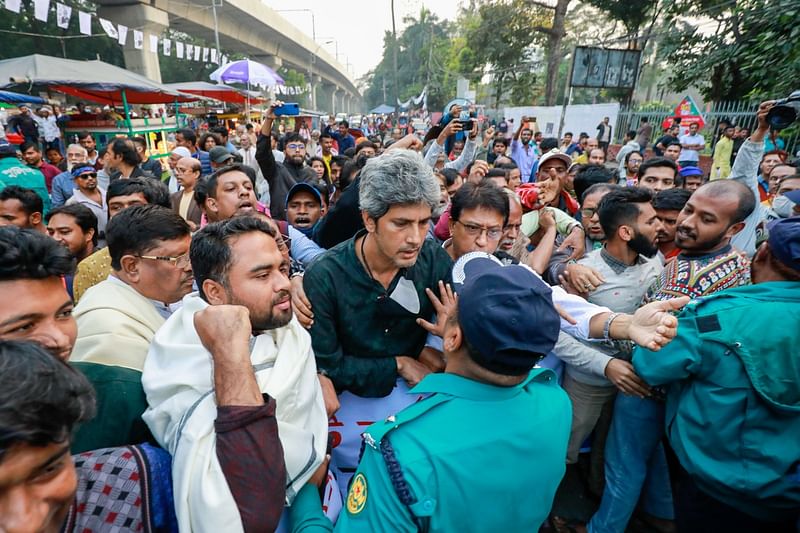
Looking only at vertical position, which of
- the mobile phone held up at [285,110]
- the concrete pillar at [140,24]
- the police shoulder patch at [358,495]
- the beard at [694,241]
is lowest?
the police shoulder patch at [358,495]

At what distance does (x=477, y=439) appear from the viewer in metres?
1.14

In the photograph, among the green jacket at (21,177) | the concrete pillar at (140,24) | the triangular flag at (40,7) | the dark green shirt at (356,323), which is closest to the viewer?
the dark green shirt at (356,323)

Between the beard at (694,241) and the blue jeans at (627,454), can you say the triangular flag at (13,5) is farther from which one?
the blue jeans at (627,454)

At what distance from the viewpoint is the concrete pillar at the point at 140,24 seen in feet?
67.6

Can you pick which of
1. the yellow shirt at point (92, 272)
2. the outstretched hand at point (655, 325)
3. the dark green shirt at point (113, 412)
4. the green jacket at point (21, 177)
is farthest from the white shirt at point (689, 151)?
the green jacket at point (21, 177)

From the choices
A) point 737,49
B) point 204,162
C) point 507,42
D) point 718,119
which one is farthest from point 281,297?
point 507,42

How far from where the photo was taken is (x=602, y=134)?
1468 centimetres

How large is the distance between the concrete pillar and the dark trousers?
2602 centimetres

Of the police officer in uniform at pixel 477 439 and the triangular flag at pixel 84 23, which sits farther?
the triangular flag at pixel 84 23

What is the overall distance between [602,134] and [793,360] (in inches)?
594

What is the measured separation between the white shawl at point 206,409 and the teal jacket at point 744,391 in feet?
4.84

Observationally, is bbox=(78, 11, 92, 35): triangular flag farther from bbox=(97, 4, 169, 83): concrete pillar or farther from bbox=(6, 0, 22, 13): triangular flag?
A: bbox=(97, 4, 169, 83): concrete pillar

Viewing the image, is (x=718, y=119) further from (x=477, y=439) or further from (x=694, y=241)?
(x=477, y=439)

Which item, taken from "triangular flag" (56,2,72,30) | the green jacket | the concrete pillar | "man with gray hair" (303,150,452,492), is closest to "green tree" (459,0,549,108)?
the concrete pillar
